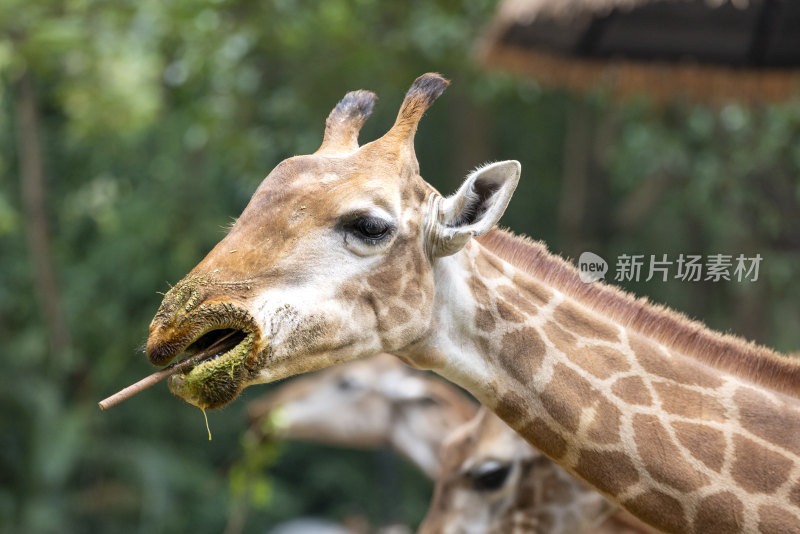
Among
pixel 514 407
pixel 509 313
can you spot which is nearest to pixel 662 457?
pixel 514 407

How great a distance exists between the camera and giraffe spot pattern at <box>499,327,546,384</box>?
2.40 m

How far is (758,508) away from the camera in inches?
89.6

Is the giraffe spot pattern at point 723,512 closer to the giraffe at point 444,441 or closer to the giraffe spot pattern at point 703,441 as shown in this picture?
the giraffe spot pattern at point 703,441

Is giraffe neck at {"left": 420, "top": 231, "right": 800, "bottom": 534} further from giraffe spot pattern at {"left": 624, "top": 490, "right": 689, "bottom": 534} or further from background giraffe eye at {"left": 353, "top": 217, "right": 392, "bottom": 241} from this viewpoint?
background giraffe eye at {"left": 353, "top": 217, "right": 392, "bottom": 241}

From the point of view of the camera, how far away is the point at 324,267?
2.26m

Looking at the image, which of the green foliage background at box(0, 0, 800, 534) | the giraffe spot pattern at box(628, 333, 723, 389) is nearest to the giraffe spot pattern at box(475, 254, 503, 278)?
the giraffe spot pattern at box(628, 333, 723, 389)

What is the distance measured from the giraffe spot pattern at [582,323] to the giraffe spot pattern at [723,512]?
0.51 meters

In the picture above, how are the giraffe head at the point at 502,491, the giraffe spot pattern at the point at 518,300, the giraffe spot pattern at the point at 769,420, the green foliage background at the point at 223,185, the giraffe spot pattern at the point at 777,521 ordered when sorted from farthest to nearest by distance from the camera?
the green foliage background at the point at 223,185
the giraffe head at the point at 502,491
the giraffe spot pattern at the point at 518,300
the giraffe spot pattern at the point at 769,420
the giraffe spot pattern at the point at 777,521

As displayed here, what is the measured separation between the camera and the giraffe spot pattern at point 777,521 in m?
2.25

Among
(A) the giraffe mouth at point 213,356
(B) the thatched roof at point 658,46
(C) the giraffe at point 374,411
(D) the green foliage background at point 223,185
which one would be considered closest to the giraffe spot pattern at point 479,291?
(A) the giraffe mouth at point 213,356

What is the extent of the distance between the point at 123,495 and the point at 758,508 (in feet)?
22.3

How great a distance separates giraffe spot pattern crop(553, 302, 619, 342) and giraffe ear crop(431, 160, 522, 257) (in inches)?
15.2

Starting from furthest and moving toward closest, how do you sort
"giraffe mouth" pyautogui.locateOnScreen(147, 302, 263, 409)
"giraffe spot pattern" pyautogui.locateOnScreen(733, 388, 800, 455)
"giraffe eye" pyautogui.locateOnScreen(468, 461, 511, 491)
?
"giraffe eye" pyautogui.locateOnScreen(468, 461, 511, 491), "giraffe spot pattern" pyautogui.locateOnScreen(733, 388, 800, 455), "giraffe mouth" pyautogui.locateOnScreen(147, 302, 263, 409)

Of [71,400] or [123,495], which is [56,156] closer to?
[71,400]
